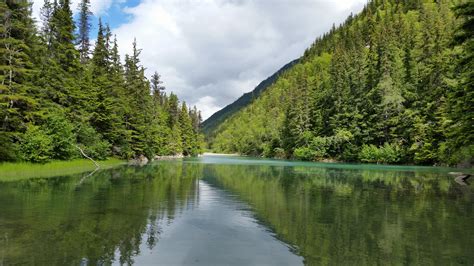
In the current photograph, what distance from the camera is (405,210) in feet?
55.9

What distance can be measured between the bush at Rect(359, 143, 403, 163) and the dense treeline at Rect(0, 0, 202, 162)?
45.1 m

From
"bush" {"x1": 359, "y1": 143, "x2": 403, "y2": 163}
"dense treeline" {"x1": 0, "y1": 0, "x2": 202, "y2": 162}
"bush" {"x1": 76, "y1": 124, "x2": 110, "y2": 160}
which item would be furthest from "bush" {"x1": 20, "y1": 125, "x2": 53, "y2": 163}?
"bush" {"x1": 359, "y1": 143, "x2": 403, "y2": 163}

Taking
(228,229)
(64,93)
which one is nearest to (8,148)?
(64,93)

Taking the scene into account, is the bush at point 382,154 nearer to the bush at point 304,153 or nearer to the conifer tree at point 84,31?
the bush at point 304,153

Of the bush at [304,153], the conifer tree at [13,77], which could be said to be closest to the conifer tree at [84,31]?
the conifer tree at [13,77]

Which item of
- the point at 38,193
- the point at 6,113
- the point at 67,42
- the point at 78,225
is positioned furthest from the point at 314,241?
the point at 67,42

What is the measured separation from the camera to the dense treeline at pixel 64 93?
3178 centimetres

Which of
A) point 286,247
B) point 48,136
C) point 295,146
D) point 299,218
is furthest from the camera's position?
point 295,146

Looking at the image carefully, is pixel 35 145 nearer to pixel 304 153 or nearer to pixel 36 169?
pixel 36 169

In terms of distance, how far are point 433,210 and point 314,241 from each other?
920 centimetres

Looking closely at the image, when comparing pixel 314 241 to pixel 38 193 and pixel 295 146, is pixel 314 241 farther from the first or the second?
pixel 295 146

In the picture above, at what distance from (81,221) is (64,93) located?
3594cm

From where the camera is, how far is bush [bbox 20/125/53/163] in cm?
3180

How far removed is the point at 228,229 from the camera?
12867 mm
